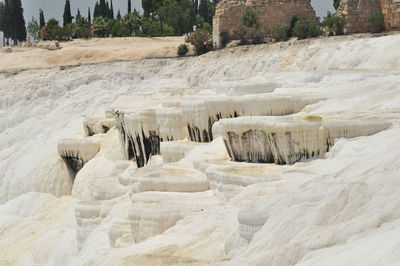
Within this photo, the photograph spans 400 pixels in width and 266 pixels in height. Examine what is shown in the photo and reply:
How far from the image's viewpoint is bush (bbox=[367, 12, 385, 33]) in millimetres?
22375

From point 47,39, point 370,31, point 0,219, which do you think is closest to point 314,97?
point 0,219

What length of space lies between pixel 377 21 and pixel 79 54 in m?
12.9

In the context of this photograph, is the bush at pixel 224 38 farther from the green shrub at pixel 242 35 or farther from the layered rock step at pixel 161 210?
the layered rock step at pixel 161 210

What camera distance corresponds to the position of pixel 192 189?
11.2 meters

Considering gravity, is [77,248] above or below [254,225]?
below

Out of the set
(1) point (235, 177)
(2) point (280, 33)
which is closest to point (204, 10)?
(2) point (280, 33)

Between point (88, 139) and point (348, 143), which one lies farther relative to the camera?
point (88, 139)

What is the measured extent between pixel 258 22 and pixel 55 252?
1475cm

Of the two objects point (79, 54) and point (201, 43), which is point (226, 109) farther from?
point (79, 54)

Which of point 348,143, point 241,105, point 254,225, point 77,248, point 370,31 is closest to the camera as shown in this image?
point 254,225

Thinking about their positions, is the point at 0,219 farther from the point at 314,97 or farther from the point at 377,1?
the point at 377,1

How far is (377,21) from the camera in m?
22.4

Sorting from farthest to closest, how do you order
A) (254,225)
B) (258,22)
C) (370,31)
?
(258,22), (370,31), (254,225)

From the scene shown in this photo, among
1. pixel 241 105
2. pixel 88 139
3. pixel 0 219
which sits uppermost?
pixel 241 105
